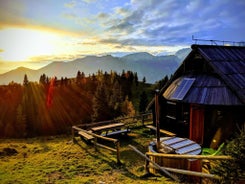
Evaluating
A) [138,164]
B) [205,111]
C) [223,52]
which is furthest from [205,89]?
[138,164]

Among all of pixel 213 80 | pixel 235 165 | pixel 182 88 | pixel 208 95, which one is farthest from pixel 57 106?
pixel 235 165

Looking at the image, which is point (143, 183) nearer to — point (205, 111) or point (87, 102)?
point (205, 111)

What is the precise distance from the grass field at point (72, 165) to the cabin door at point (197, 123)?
12.0 feet

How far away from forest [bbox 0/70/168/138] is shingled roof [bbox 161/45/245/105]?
3553 cm

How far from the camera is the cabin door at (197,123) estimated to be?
1520 centimetres

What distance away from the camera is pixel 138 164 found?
481 inches

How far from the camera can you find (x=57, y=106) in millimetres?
75688

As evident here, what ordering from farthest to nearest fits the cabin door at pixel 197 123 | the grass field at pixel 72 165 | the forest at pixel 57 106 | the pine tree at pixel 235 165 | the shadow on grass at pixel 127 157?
1. the forest at pixel 57 106
2. the cabin door at pixel 197 123
3. the shadow on grass at pixel 127 157
4. the grass field at pixel 72 165
5. the pine tree at pixel 235 165

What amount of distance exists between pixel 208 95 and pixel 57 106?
6814 cm

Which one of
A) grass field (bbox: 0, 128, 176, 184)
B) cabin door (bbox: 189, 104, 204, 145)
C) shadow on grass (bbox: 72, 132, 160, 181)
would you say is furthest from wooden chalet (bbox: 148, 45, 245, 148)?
grass field (bbox: 0, 128, 176, 184)

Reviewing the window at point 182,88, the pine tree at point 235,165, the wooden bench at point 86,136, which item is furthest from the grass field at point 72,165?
the window at point 182,88

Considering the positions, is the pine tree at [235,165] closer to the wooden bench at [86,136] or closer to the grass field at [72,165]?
the grass field at [72,165]

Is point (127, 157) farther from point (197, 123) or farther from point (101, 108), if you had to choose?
point (101, 108)

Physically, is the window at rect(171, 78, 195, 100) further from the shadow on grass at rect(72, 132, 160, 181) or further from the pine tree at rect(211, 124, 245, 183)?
the pine tree at rect(211, 124, 245, 183)
